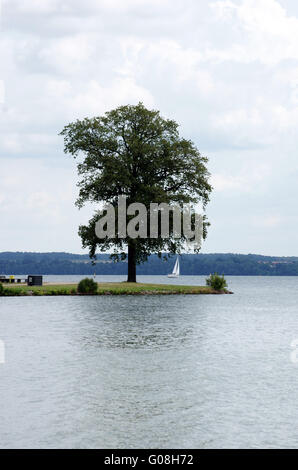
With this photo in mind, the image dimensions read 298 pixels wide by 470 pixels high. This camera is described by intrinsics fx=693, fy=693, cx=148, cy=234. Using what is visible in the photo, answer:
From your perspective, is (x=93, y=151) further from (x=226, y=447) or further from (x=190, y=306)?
(x=226, y=447)

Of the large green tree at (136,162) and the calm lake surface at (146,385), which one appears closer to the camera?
the calm lake surface at (146,385)

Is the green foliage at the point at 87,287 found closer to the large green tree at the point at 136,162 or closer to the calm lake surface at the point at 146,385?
the large green tree at the point at 136,162

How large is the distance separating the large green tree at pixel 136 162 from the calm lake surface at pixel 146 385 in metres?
28.7

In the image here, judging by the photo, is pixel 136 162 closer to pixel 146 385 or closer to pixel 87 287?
pixel 87 287

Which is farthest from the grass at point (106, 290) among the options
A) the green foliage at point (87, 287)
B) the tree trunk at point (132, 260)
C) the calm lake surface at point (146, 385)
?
the calm lake surface at point (146, 385)

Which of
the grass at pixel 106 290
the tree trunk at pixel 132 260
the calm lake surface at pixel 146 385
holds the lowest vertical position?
the calm lake surface at pixel 146 385

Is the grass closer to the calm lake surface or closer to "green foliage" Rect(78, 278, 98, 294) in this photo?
"green foliage" Rect(78, 278, 98, 294)

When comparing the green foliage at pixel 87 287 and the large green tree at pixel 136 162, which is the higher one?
the large green tree at pixel 136 162

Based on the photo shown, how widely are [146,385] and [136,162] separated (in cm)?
4946

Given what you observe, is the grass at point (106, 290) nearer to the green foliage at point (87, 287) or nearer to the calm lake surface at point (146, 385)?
the green foliage at point (87, 287)

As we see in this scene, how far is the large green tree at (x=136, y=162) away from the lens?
68.7 meters

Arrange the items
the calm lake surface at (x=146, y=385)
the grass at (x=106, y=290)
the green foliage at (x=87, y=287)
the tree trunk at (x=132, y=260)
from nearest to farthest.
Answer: the calm lake surface at (x=146, y=385), the grass at (x=106, y=290), the green foliage at (x=87, y=287), the tree trunk at (x=132, y=260)

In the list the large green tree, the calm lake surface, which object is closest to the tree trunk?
the large green tree

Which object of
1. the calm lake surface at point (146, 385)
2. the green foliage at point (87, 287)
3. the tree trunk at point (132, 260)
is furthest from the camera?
the tree trunk at point (132, 260)
